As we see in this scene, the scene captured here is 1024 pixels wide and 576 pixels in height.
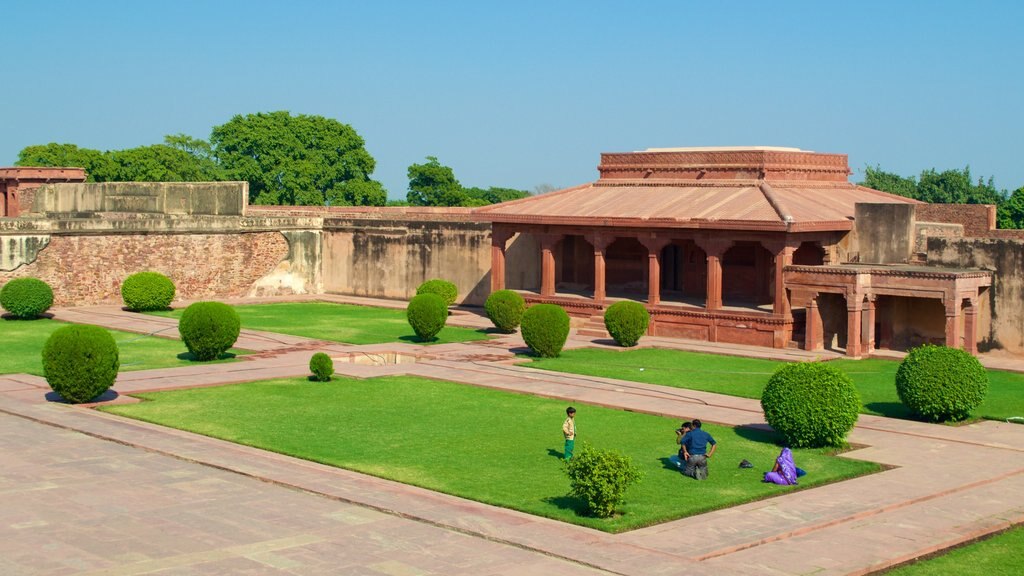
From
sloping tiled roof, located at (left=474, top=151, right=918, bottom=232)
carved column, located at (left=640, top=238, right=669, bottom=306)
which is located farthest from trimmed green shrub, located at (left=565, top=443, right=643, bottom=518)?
carved column, located at (left=640, top=238, right=669, bottom=306)

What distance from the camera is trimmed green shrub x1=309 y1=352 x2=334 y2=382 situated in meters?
23.5

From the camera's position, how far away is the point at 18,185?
5041cm

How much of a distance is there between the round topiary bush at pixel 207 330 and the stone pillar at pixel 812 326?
12.4 m

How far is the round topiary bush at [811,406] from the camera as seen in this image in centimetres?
1781

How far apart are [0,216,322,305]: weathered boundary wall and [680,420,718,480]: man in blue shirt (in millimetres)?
24586

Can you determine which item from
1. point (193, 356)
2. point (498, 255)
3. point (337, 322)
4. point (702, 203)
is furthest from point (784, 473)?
point (337, 322)

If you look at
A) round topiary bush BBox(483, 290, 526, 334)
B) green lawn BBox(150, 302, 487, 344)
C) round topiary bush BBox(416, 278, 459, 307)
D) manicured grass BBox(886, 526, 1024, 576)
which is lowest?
manicured grass BBox(886, 526, 1024, 576)

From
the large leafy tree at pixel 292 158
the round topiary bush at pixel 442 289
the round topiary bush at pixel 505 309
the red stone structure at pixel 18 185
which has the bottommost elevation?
the round topiary bush at pixel 505 309

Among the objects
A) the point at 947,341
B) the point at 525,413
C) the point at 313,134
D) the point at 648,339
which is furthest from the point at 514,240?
the point at 313,134

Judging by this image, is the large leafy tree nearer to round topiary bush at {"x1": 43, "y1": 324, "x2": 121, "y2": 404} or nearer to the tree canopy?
the tree canopy

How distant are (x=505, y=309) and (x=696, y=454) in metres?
15.3

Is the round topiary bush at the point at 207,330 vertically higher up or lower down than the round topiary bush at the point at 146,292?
lower down

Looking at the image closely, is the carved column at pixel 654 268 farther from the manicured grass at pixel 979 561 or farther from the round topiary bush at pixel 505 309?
the manicured grass at pixel 979 561

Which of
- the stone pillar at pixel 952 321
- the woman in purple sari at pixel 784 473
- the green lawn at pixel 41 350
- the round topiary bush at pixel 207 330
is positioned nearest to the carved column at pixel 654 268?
the stone pillar at pixel 952 321
